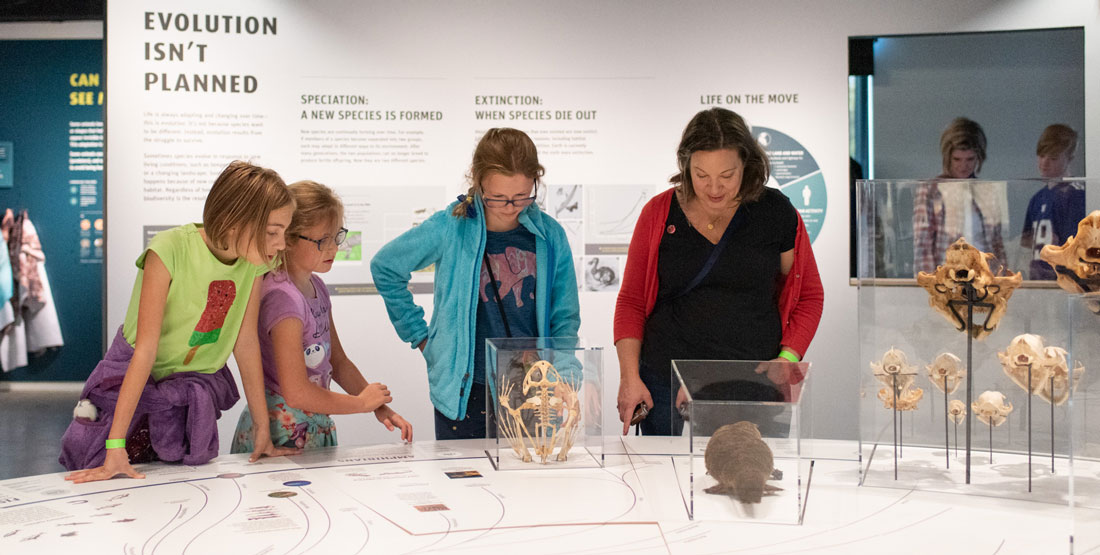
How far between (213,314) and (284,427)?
0.45 m

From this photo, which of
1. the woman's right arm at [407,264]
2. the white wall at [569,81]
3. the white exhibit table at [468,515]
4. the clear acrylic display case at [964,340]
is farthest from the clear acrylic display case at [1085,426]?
the white wall at [569,81]

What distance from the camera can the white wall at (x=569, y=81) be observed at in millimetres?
4953

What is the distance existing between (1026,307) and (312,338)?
185 cm

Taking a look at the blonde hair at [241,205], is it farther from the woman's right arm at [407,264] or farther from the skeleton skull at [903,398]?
the skeleton skull at [903,398]

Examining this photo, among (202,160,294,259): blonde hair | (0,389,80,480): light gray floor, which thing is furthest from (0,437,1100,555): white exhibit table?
(0,389,80,480): light gray floor

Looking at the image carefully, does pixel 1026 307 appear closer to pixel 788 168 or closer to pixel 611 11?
pixel 788 168

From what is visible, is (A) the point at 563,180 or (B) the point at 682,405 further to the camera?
(A) the point at 563,180

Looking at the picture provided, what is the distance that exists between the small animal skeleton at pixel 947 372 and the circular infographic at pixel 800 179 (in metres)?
3.02

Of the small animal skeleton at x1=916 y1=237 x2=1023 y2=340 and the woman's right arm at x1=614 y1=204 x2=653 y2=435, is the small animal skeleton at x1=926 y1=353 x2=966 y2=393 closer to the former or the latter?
the small animal skeleton at x1=916 y1=237 x2=1023 y2=340

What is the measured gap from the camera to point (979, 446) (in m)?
2.04

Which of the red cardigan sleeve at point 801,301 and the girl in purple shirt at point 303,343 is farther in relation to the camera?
the red cardigan sleeve at point 801,301

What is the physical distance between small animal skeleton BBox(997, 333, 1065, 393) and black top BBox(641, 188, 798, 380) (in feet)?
2.69

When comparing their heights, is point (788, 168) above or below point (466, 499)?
above

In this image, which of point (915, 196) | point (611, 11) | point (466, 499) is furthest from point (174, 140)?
point (915, 196)
